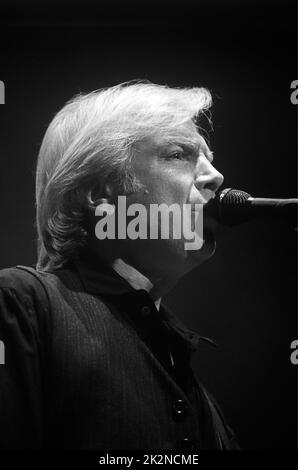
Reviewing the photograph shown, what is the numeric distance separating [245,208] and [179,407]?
388mm

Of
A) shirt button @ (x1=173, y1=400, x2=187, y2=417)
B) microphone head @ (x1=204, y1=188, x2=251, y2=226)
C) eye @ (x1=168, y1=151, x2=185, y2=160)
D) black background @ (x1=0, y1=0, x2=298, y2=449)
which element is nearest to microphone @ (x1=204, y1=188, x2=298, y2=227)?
microphone head @ (x1=204, y1=188, x2=251, y2=226)

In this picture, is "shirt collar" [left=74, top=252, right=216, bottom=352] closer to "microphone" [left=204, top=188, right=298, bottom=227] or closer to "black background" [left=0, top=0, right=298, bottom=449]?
"microphone" [left=204, top=188, right=298, bottom=227]

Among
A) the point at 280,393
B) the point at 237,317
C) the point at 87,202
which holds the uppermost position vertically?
the point at 87,202

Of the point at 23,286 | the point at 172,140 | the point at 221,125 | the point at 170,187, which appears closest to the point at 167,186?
the point at 170,187

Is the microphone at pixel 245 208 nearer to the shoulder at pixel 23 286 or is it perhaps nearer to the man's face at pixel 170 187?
the man's face at pixel 170 187

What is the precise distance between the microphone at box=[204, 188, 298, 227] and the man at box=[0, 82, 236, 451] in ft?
0.20

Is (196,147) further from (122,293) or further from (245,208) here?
(122,293)

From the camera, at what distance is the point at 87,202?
122 cm

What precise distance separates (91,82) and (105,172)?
0.48m

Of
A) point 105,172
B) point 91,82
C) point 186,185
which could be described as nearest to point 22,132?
point 91,82

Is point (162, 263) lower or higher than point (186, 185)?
lower

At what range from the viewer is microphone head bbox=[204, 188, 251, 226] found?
1.04 meters

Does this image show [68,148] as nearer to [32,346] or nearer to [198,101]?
[198,101]

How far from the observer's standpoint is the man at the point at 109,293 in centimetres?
93
